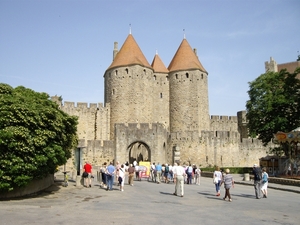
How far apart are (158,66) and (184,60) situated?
3804 millimetres

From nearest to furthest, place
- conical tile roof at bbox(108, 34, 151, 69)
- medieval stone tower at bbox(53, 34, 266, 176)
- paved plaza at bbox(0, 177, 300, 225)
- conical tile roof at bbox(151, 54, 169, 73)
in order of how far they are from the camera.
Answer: paved plaza at bbox(0, 177, 300, 225)
medieval stone tower at bbox(53, 34, 266, 176)
conical tile roof at bbox(108, 34, 151, 69)
conical tile roof at bbox(151, 54, 169, 73)

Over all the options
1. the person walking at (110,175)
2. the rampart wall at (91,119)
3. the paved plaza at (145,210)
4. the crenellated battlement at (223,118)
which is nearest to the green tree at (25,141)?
the paved plaza at (145,210)

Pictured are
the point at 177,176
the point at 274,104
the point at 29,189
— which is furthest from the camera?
the point at 274,104

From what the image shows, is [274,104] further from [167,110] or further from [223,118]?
[223,118]

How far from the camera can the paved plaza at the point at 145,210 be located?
9477mm

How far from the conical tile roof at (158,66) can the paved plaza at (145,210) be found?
3337 cm

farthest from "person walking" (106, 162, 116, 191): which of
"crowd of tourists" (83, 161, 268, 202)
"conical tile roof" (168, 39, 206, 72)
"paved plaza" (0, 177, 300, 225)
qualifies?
"conical tile roof" (168, 39, 206, 72)

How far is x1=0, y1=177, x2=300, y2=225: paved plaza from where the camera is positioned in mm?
9477

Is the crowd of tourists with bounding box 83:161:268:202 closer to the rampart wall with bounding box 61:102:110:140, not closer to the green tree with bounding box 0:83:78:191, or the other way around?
the green tree with bounding box 0:83:78:191

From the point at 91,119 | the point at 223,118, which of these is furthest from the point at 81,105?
the point at 223,118

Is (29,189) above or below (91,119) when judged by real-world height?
below

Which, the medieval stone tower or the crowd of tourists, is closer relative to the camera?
the crowd of tourists

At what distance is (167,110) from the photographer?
46.0 metres

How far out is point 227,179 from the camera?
14.0 metres
